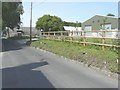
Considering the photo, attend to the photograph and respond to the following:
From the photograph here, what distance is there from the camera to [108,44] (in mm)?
16781

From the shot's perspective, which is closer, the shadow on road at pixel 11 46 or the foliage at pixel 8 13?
the shadow on road at pixel 11 46

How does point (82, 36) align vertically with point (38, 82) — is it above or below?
above

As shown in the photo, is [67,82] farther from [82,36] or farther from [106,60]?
[82,36]

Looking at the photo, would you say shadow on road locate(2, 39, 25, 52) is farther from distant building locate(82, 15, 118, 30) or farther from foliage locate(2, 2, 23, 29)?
distant building locate(82, 15, 118, 30)

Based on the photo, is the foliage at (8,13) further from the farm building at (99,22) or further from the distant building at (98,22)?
the distant building at (98,22)

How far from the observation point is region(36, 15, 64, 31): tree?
87625 mm

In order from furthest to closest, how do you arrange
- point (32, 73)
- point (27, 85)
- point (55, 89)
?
point (32, 73) < point (27, 85) < point (55, 89)

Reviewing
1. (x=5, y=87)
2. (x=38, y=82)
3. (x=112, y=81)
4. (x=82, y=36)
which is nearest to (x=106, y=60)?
(x=112, y=81)

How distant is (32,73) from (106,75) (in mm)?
3332

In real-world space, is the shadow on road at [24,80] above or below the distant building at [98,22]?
below

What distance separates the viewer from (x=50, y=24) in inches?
3514

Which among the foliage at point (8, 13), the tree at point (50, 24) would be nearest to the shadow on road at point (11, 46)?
the foliage at point (8, 13)

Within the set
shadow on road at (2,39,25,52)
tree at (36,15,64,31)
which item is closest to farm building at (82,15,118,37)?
tree at (36,15,64,31)

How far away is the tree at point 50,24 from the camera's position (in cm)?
8762
